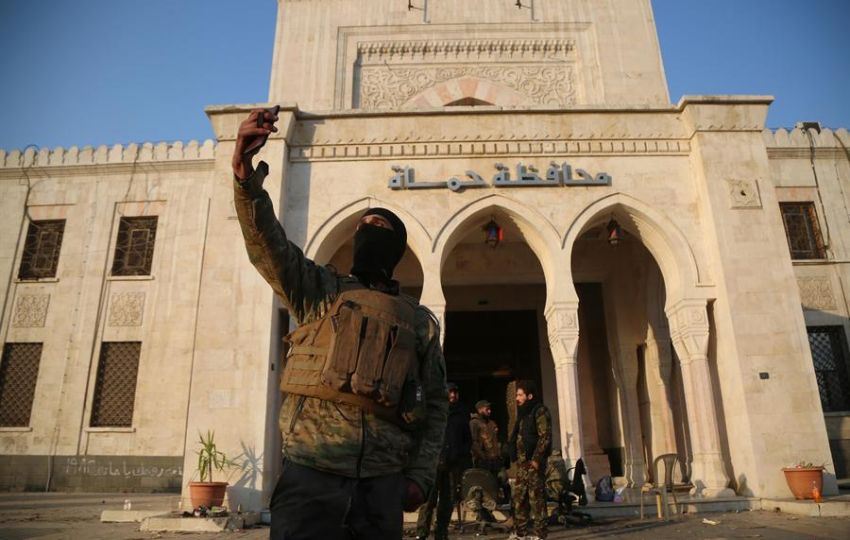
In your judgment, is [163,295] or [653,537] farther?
[163,295]

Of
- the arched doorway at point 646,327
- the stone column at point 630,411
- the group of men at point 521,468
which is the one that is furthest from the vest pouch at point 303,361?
the stone column at point 630,411

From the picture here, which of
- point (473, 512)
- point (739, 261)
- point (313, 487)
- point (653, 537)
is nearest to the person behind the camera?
point (313, 487)

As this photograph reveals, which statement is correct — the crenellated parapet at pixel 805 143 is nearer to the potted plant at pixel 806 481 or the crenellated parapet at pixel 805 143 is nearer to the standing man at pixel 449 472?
the potted plant at pixel 806 481

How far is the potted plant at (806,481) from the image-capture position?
6.82m

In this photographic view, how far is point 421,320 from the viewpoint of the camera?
208 centimetres

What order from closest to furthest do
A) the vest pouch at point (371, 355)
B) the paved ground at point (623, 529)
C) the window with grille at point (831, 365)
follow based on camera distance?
the vest pouch at point (371, 355)
the paved ground at point (623, 529)
the window with grille at point (831, 365)

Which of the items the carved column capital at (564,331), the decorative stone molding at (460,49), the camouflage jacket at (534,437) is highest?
the decorative stone molding at (460,49)

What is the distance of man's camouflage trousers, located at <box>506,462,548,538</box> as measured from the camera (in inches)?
204

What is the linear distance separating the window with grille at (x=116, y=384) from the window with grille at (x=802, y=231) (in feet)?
44.2

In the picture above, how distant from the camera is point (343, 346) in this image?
1.84 meters

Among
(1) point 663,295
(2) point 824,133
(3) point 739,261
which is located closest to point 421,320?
(3) point 739,261

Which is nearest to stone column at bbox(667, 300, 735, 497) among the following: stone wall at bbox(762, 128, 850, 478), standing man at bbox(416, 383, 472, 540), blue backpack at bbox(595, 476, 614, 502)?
blue backpack at bbox(595, 476, 614, 502)

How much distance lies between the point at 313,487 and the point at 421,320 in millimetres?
660

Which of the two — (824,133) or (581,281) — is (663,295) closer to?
(581,281)
